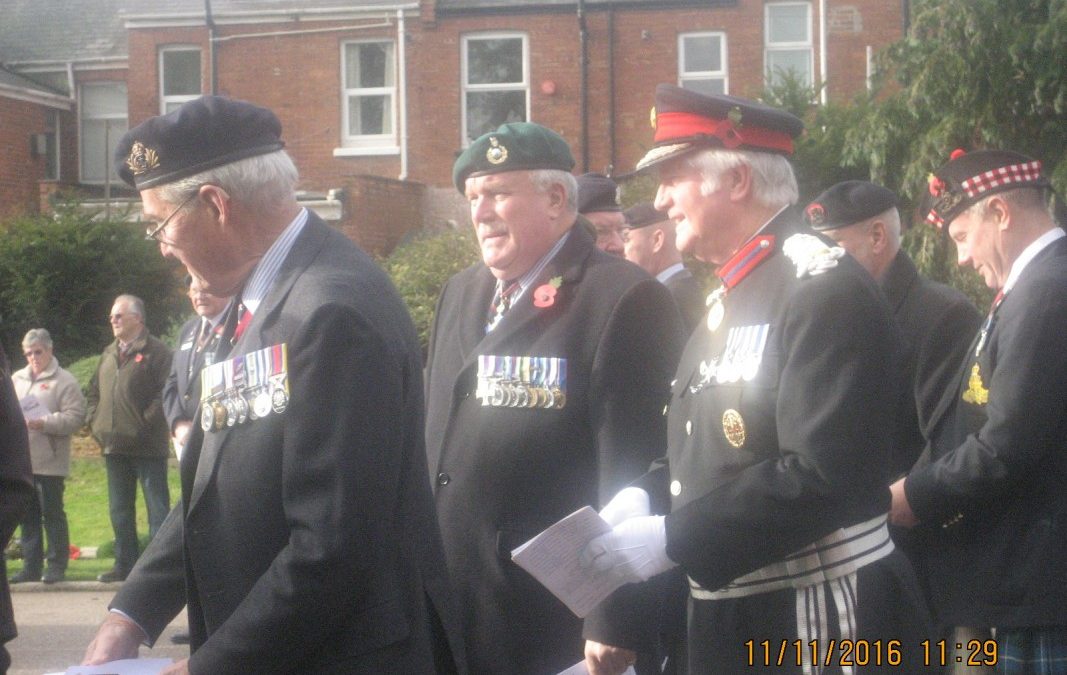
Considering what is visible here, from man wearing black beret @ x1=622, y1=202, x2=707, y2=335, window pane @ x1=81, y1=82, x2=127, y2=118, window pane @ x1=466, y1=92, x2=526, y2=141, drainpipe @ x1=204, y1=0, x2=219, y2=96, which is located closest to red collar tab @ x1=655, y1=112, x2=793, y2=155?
man wearing black beret @ x1=622, y1=202, x2=707, y2=335

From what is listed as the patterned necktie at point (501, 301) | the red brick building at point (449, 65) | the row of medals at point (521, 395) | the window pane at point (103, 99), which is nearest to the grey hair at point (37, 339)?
the patterned necktie at point (501, 301)

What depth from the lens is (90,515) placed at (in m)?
14.0

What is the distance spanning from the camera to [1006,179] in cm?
432

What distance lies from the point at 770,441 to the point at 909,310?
2.03 meters

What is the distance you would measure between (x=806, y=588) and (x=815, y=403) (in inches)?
17.5

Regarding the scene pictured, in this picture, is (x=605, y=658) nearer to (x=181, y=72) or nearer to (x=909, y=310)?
(x=909, y=310)

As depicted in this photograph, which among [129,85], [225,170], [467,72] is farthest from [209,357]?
[129,85]

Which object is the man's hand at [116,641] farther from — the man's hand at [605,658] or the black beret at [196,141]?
the man's hand at [605,658]

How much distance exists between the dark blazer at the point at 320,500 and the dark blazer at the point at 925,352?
7.72 ft

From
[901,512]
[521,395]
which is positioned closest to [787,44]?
[901,512]

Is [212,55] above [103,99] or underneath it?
above

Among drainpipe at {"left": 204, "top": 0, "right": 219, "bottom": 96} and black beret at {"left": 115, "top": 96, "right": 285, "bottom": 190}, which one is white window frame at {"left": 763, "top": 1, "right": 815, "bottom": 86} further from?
black beret at {"left": 115, "top": 96, "right": 285, "bottom": 190}

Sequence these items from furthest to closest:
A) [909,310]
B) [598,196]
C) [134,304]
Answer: [134,304] < [598,196] < [909,310]

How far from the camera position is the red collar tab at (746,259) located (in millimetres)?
3361
